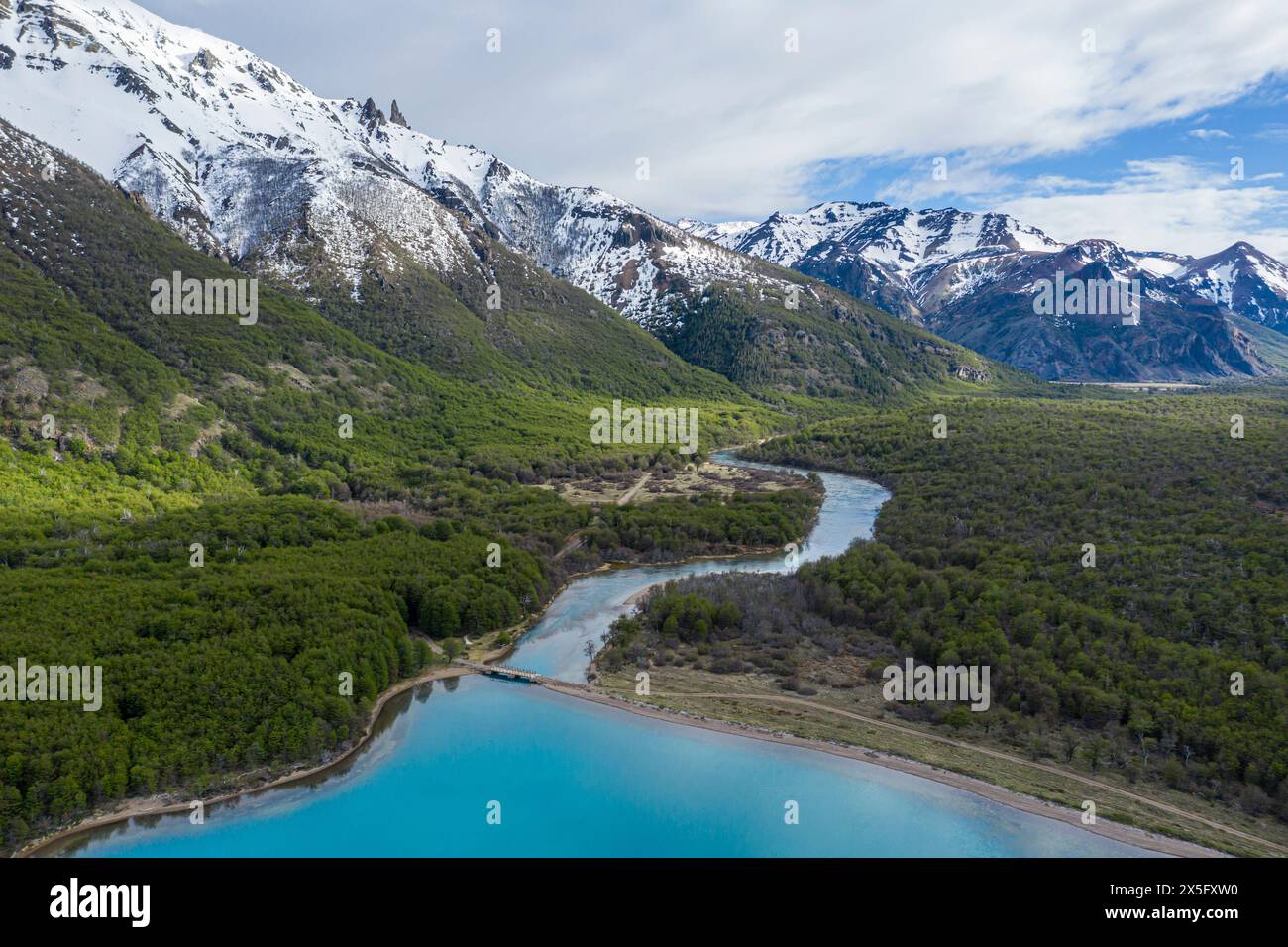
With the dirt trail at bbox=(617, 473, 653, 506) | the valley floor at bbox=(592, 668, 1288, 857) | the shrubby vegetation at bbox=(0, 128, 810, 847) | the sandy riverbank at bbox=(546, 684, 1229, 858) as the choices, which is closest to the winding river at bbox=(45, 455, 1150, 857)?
the sandy riverbank at bbox=(546, 684, 1229, 858)

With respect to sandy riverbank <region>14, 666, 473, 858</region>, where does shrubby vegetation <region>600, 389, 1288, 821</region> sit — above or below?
above

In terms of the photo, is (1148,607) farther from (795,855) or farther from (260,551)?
(260,551)

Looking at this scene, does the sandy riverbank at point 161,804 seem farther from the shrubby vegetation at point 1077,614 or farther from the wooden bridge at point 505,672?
the shrubby vegetation at point 1077,614

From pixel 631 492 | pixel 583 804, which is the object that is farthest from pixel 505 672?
pixel 631 492

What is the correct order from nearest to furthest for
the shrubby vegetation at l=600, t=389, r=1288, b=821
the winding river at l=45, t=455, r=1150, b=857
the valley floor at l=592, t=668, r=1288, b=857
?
the valley floor at l=592, t=668, r=1288, b=857, the winding river at l=45, t=455, r=1150, b=857, the shrubby vegetation at l=600, t=389, r=1288, b=821

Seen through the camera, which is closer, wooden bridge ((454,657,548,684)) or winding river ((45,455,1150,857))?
winding river ((45,455,1150,857))

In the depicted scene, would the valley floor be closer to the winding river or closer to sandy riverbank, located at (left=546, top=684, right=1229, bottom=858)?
sandy riverbank, located at (left=546, top=684, right=1229, bottom=858)

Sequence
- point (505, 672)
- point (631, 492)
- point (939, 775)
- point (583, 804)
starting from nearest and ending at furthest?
1. point (583, 804)
2. point (939, 775)
3. point (505, 672)
4. point (631, 492)

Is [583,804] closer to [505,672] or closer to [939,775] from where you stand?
[505,672]

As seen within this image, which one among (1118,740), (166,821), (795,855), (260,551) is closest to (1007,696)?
(1118,740)
